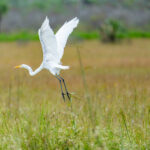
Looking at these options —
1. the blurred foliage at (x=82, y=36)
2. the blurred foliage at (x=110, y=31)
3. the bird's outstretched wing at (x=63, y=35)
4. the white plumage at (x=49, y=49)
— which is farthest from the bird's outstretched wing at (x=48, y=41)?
the blurred foliage at (x=82, y=36)

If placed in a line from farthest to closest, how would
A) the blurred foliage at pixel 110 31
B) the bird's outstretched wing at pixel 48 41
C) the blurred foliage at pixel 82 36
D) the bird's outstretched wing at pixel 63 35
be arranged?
the blurred foliage at pixel 82 36 < the blurred foliage at pixel 110 31 < the bird's outstretched wing at pixel 63 35 < the bird's outstretched wing at pixel 48 41

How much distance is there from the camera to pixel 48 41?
3.97 m

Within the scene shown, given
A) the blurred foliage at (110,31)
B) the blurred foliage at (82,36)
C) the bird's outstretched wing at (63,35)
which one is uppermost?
the blurred foliage at (82,36)

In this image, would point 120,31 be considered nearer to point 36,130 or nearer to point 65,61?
point 65,61

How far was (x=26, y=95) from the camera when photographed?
8.47 metres

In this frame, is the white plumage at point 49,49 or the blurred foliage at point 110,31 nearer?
the white plumage at point 49,49

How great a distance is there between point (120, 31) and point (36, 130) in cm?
2143

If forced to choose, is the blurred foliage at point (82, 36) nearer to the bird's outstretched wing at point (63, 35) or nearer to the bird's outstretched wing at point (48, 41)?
the bird's outstretched wing at point (63, 35)

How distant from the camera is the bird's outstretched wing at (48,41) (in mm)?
3939

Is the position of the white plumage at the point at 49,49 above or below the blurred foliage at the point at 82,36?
below

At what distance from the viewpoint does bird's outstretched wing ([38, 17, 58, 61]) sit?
394 centimetres

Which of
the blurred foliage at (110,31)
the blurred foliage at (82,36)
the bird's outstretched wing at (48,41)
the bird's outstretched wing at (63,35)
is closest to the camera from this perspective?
the bird's outstretched wing at (48,41)

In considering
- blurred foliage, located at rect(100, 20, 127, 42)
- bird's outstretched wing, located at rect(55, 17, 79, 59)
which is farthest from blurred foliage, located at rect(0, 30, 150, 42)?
bird's outstretched wing, located at rect(55, 17, 79, 59)

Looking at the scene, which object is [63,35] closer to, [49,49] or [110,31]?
[49,49]
